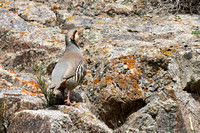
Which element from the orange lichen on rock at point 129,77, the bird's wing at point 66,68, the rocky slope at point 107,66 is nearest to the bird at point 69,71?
the bird's wing at point 66,68

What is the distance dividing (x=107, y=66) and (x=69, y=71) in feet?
2.64

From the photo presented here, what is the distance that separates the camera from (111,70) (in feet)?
14.9

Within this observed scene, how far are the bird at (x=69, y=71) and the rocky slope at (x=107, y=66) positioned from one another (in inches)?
12.5

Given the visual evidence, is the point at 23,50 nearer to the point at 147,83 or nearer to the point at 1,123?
the point at 1,123

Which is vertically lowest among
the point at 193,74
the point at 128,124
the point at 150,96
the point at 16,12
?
the point at 128,124

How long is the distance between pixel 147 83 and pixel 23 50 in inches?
104

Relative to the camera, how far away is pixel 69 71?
4.08 meters

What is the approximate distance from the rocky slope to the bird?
0.32m

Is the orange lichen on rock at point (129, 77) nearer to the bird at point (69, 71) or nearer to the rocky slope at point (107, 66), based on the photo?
the rocky slope at point (107, 66)

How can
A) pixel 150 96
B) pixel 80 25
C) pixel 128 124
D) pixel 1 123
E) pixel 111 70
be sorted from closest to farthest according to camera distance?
pixel 1 123 → pixel 128 124 → pixel 150 96 → pixel 111 70 → pixel 80 25

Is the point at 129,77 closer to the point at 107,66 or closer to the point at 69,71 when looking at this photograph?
the point at 107,66

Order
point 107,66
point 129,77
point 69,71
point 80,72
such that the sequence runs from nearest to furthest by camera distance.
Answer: point 69,71
point 80,72
point 129,77
point 107,66

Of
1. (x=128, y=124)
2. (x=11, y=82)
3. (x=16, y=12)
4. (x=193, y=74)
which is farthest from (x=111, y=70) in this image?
(x=16, y=12)

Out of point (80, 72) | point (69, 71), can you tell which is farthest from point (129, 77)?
point (69, 71)
